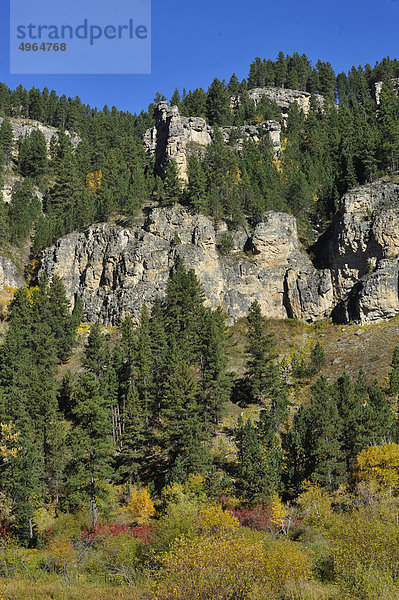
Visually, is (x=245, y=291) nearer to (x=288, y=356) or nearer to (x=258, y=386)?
(x=288, y=356)

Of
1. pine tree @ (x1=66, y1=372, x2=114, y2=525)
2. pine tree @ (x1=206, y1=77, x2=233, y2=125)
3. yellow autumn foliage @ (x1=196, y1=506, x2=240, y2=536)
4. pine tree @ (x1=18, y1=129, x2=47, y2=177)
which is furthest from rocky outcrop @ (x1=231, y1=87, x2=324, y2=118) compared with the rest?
yellow autumn foliage @ (x1=196, y1=506, x2=240, y2=536)

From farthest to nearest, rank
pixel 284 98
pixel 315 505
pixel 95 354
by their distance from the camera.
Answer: pixel 284 98 < pixel 95 354 < pixel 315 505

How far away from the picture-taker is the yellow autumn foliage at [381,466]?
39.4 meters

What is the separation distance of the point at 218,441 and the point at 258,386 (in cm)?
982

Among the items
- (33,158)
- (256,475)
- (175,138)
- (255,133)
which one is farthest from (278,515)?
(33,158)

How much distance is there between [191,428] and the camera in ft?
148

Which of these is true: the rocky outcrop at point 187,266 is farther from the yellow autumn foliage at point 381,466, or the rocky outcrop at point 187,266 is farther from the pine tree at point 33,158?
the yellow autumn foliage at point 381,466

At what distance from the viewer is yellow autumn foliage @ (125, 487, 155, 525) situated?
39.0 m

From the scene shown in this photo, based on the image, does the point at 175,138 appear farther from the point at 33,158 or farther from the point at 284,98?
→ the point at 284,98

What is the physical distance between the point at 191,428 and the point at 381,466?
61.4ft

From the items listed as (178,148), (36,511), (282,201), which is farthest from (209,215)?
(36,511)

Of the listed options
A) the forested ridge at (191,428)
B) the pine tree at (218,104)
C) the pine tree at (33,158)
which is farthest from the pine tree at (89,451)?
the pine tree at (218,104)

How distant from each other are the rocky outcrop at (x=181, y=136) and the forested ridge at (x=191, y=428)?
19.2 ft

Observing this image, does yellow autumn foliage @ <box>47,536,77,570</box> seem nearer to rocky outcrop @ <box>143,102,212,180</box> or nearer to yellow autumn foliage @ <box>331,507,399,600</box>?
yellow autumn foliage @ <box>331,507,399,600</box>
